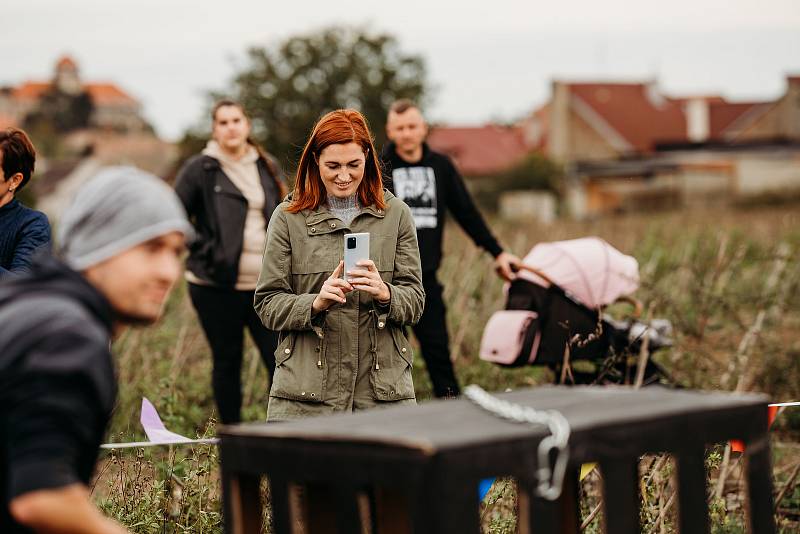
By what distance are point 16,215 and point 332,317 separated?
4.46ft

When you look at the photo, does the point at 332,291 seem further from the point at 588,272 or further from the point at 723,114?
the point at 723,114

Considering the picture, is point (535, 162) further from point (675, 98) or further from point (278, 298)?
point (278, 298)

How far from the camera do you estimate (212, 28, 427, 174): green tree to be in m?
46.0

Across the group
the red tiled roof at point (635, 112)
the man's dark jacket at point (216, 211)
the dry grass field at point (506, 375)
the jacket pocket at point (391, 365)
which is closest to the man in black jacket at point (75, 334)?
the jacket pocket at point (391, 365)

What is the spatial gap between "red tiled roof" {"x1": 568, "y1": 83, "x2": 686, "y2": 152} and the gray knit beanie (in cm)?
6138

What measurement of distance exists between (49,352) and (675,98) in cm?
7168

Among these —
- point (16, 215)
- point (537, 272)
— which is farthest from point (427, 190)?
point (16, 215)

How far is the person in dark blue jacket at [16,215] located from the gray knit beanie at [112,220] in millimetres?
2238

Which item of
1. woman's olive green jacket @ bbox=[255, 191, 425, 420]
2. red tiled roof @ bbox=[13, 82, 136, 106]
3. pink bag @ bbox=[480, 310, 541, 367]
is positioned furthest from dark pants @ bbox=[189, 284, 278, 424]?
red tiled roof @ bbox=[13, 82, 136, 106]

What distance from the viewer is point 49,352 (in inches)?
87.9

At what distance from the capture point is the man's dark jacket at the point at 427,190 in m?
6.70

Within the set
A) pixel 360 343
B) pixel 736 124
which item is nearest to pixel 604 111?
pixel 736 124

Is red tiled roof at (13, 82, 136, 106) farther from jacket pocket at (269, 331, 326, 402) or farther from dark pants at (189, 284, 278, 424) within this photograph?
jacket pocket at (269, 331, 326, 402)

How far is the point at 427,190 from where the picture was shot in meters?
6.74
